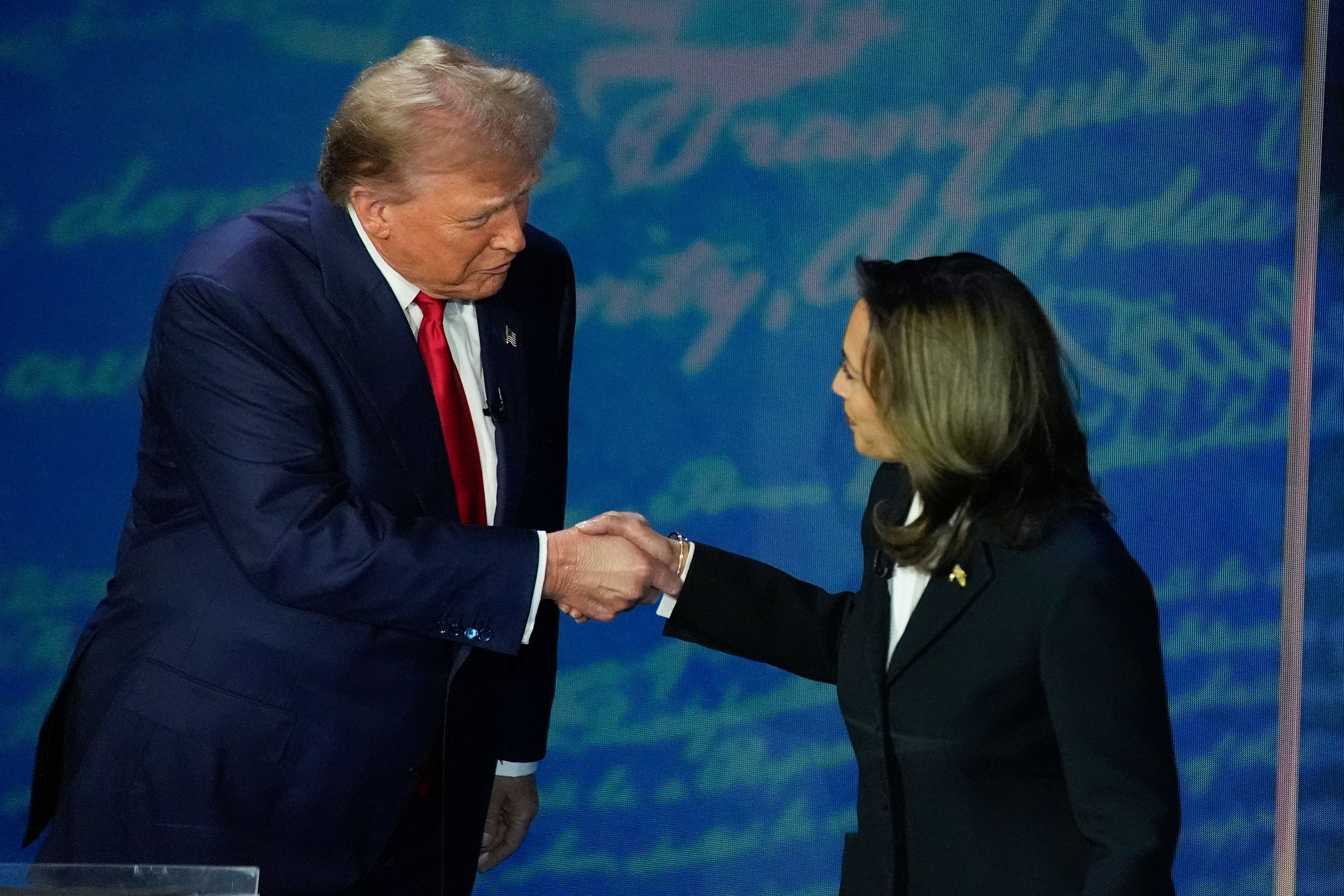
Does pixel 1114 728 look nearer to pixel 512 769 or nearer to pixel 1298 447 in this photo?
pixel 512 769

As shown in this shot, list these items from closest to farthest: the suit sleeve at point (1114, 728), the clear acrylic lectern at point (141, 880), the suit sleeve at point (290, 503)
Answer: the clear acrylic lectern at point (141, 880)
the suit sleeve at point (1114, 728)
the suit sleeve at point (290, 503)

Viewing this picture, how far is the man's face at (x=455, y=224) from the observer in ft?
6.96

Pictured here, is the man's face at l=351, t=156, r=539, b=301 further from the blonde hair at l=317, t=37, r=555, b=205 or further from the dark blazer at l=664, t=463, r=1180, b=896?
the dark blazer at l=664, t=463, r=1180, b=896

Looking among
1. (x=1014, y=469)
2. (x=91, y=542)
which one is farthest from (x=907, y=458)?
(x=91, y=542)

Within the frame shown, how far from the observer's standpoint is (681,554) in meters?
2.34

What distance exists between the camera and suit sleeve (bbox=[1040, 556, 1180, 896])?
5.28 ft

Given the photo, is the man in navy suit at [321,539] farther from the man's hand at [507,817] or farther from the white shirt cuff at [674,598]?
the man's hand at [507,817]

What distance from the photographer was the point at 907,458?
70.5 inches

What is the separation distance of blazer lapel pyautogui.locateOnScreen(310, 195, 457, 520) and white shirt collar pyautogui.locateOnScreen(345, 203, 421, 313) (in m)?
0.02

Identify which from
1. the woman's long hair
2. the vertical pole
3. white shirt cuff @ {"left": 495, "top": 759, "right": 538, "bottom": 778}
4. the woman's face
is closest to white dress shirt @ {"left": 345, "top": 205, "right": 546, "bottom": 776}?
white shirt cuff @ {"left": 495, "top": 759, "right": 538, "bottom": 778}

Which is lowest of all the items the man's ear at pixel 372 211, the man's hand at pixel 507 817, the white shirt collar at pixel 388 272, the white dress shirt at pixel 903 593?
the man's hand at pixel 507 817

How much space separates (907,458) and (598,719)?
6.24 feet

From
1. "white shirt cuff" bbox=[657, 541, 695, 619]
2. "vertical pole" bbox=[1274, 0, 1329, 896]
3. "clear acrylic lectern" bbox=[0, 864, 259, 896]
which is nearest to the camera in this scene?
"clear acrylic lectern" bbox=[0, 864, 259, 896]

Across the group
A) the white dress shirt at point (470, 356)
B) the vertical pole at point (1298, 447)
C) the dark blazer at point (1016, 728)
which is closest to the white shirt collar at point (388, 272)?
the white dress shirt at point (470, 356)
